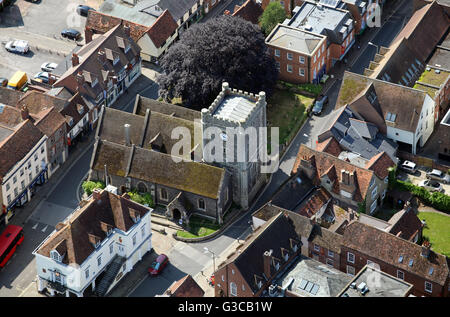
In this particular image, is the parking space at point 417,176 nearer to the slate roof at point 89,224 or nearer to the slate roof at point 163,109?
the slate roof at point 163,109

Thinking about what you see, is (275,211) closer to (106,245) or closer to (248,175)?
(248,175)

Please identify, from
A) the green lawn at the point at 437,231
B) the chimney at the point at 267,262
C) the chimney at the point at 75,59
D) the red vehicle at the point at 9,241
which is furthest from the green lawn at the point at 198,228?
the chimney at the point at 75,59

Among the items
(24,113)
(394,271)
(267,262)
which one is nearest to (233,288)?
(267,262)

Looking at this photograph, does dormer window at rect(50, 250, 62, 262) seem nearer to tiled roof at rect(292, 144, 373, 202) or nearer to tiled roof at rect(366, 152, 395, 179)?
tiled roof at rect(292, 144, 373, 202)

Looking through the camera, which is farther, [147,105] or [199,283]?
[147,105]

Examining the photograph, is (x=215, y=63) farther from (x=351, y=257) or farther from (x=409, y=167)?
(x=351, y=257)
